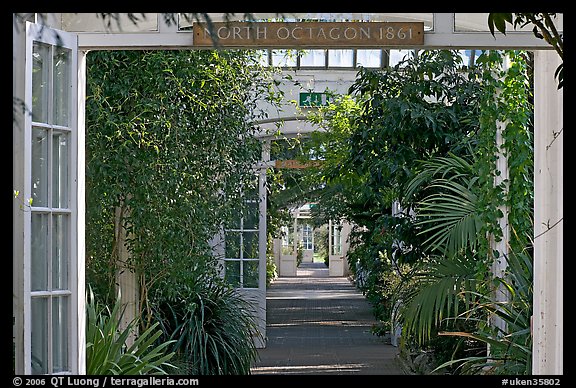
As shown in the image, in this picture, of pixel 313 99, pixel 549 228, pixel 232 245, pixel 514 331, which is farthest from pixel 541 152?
pixel 313 99

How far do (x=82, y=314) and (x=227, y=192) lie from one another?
2840mm

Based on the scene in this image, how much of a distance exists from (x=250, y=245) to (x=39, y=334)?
797cm

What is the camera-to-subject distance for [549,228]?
5480 mm

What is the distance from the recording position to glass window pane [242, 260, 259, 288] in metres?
13.0

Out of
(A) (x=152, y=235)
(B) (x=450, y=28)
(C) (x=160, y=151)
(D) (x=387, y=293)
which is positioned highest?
(B) (x=450, y=28)

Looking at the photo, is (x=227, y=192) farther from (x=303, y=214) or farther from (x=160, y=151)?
(x=303, y=214)

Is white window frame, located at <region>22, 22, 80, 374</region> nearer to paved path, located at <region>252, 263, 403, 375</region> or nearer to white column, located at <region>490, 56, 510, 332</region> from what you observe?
white column, located at <region>490, 56, 510, 332</region>

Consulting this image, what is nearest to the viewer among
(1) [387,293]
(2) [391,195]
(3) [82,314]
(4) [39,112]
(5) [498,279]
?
(4) [39,112]

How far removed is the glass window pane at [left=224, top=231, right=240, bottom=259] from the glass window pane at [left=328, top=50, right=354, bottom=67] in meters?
3.44

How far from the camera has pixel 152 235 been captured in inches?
291

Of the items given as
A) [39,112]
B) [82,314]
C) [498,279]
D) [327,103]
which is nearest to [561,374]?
[498,279]

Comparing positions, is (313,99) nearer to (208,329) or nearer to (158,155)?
(208,329)

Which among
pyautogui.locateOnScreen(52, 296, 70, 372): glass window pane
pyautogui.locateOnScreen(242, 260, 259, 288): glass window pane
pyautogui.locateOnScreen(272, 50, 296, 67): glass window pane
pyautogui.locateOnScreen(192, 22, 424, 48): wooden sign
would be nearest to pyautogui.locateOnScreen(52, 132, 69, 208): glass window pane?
pyautogui.locateOnScreen(52, 296, 70, 372): glass window pane

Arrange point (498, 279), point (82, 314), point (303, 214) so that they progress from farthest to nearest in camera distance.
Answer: point (303, 214) < point (498, 279) < point (82, 314)
